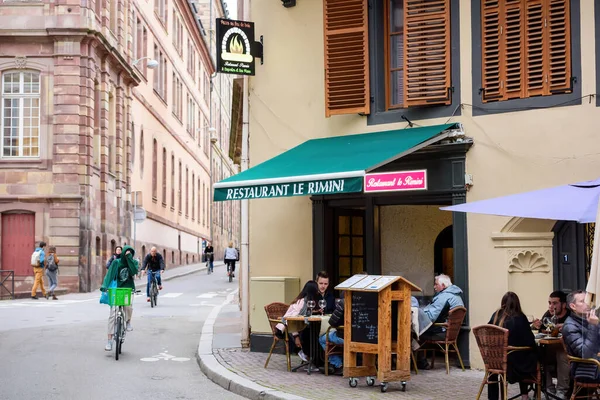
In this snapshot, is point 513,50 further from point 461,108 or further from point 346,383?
point 346,383

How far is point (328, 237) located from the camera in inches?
543

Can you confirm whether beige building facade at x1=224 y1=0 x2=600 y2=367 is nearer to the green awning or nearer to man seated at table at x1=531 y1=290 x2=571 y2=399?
the green awning

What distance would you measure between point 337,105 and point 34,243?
20562 millimetres

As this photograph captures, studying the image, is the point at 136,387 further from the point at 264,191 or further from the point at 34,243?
the point at 34,243

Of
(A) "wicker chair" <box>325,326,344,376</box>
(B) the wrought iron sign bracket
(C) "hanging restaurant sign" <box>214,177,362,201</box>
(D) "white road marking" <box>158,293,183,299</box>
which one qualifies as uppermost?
(B) the wrought iron sign bracket

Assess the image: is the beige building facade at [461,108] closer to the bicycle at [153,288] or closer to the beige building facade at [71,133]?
the bicycle at [153,288]

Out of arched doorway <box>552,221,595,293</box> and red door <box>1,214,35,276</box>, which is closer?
arched doorway <box>552,221,595,293</box>

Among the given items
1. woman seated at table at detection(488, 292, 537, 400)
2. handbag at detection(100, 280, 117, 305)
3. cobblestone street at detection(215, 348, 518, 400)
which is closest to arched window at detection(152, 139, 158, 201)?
handbag at detection(100, 280, 117, 305)

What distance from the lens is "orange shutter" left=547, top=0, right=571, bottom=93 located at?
458 inches

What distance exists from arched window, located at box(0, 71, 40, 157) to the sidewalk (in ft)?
65.9

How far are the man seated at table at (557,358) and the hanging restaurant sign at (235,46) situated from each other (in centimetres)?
641

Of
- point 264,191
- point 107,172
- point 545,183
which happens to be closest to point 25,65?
point 107,172

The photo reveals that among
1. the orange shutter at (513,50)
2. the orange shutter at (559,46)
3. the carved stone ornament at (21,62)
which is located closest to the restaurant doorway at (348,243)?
the orange shutter at (513,50)

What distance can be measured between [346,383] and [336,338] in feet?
2.32
